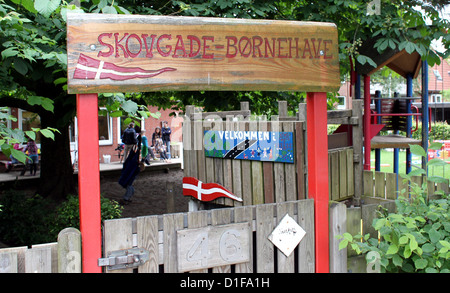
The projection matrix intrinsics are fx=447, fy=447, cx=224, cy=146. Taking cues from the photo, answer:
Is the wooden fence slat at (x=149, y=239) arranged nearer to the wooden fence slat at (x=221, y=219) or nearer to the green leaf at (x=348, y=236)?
the wooden fence slat at (x=221, y=219)

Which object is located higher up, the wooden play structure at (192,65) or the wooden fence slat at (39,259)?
the wooden play structure at (192,65)

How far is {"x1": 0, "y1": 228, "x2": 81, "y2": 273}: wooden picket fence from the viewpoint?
258 centimetres

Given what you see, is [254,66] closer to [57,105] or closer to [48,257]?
[48,257]

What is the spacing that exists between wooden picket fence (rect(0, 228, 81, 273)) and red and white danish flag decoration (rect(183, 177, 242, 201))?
339cm

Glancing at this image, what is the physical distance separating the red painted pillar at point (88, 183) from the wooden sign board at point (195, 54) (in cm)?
14

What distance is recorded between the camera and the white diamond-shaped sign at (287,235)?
327cm

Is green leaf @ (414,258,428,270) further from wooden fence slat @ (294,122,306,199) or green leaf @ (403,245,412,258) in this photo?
wooden fence slat @ (294,122,306,199)

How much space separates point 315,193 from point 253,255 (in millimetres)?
665

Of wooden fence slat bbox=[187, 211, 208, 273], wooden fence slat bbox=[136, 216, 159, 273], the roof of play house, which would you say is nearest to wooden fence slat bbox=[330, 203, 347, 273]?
wooden fence slat bbox=[187, 211, 208, 273]

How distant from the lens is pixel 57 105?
29.7ft

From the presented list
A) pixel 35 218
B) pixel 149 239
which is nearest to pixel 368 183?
pixel 149 239

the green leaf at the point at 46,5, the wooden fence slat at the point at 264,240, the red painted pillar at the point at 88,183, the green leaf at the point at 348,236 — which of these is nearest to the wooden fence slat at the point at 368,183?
the green leaf at the point at 348,236

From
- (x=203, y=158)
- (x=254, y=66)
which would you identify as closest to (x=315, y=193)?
(x=254, y=66)

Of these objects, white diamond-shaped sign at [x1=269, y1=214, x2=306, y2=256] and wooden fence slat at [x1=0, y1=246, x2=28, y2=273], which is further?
white diamond-shaped sign at [x1=269, y1=214, x2=306, y2=256]
